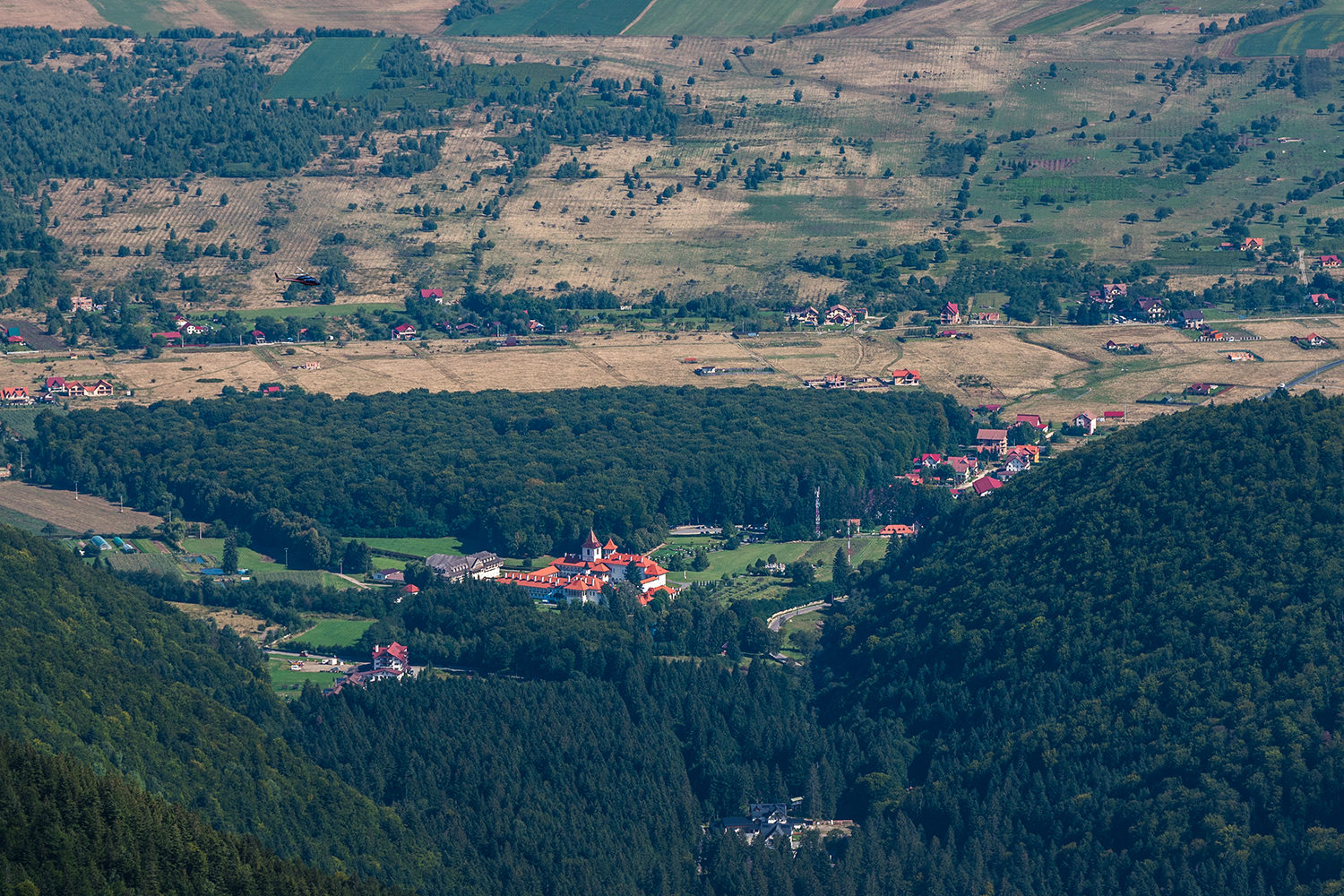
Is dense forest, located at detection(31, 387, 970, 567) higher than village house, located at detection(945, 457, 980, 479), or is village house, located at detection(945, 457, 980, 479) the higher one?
dense forest, located at detection(31, 387, 970, 567)

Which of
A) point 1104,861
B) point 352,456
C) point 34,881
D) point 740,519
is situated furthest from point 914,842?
point 352,456

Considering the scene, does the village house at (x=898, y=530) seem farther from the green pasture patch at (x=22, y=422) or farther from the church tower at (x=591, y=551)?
the green pasture patch at (x=22, y=422)

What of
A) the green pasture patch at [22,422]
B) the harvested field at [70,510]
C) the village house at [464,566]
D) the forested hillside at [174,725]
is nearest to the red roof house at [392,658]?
the forested hillside at [174,725]

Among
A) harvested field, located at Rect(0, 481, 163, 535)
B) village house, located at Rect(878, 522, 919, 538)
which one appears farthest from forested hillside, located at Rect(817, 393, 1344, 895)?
harvested field, located at Rect(0, 481, 163, 535)

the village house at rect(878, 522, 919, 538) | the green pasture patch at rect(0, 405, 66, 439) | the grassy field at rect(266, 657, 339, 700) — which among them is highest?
the green pasture patch at rect(0, 405, 66, 439)

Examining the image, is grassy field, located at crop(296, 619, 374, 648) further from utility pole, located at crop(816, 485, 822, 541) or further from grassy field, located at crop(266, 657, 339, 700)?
utility pole, located at crop(816, 485, 822, 541)

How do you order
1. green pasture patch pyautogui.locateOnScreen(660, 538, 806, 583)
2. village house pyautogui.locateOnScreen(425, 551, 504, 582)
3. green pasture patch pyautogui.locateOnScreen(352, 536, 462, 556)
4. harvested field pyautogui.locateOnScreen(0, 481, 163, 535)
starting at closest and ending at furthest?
village house pyautogui.locateOnScreen(425, 551, 504, 582) < green pasture patch pyautogui.locateOnScreen(660, 538, 806, 583) < green pasture patch pyautogui.locateOnScreen(352, 536, 462, 556) < harvested field pyautogui.locateOnScreen(0, 481, 163, 535)
